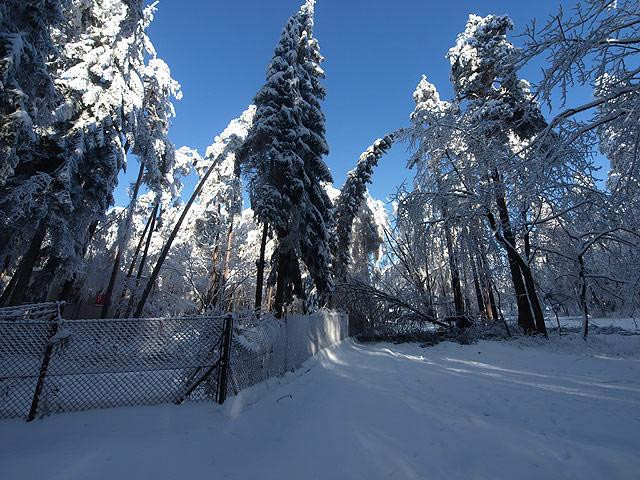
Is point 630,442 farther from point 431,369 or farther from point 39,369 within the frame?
point 39,369

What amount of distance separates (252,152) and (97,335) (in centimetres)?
1097

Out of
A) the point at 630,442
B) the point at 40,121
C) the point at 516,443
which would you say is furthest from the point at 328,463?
the point at 40,121

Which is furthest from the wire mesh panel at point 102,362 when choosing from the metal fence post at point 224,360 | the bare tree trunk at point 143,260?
the bare tree trunk at point 143,260

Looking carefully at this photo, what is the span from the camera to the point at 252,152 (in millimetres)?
14539

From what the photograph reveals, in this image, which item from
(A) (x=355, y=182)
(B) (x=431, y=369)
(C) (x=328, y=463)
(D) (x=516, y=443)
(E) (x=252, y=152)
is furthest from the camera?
(A) (x=355, y=182)

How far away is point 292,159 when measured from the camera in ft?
46.5

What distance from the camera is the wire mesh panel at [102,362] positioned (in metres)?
4.48

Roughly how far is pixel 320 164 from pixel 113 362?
1257 centimetres

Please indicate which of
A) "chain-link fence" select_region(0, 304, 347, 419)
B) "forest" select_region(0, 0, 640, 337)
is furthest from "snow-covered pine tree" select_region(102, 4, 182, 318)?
"chain-link fence" select_region(0, 304, 347, 419)

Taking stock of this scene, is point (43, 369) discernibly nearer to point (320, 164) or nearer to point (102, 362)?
point (102, 362)

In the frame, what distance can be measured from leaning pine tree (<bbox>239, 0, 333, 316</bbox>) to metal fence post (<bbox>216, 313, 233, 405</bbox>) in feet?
25.3

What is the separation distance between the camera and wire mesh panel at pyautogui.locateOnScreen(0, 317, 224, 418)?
4.48 m

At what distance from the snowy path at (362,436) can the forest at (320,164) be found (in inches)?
131

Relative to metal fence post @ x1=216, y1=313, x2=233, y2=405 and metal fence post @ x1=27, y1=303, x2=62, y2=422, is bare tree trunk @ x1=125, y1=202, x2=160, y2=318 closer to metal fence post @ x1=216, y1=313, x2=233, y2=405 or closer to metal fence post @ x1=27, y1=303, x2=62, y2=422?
metal fence post @ x1=27, y1=303, x2=62, y2=422
